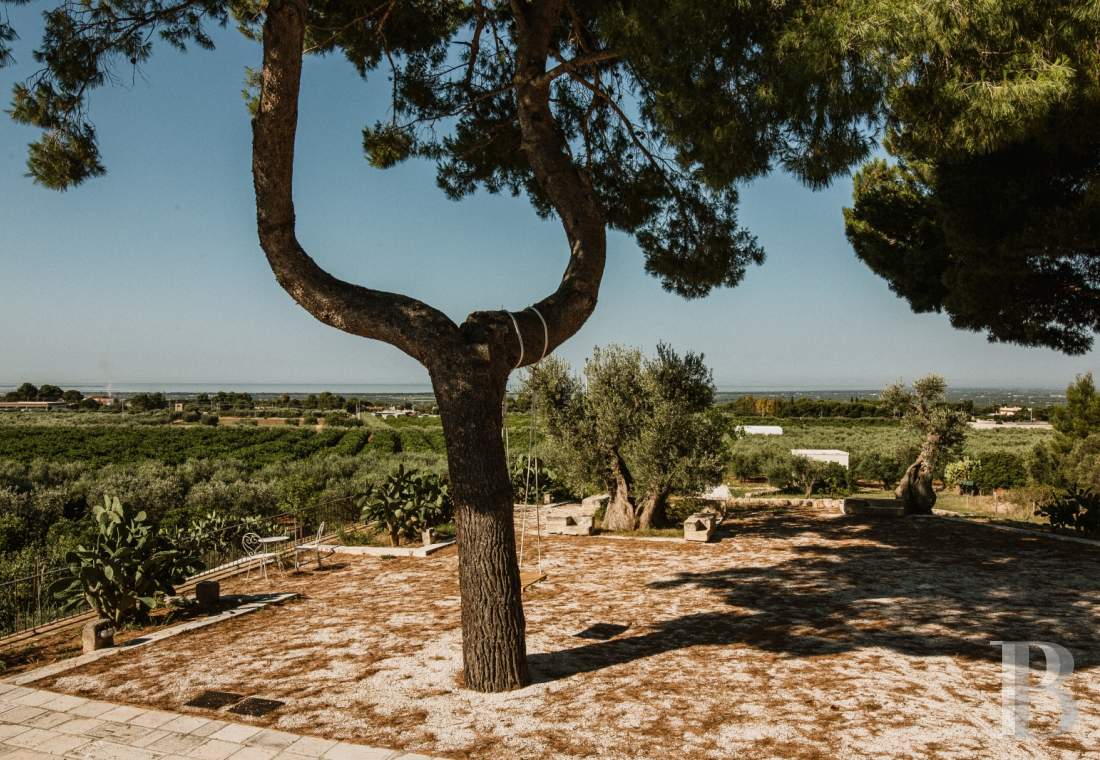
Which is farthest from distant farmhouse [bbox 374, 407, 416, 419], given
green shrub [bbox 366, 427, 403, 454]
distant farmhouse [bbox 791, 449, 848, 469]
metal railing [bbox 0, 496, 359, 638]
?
metal railing [bbox 0, 496, 359, 638]

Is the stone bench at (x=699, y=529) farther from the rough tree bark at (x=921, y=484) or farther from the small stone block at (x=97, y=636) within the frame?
the small stone block at (x=97, y=636)

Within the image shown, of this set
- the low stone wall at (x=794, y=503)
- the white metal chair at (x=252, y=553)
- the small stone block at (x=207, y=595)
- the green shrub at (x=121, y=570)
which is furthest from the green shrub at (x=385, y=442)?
the green shrub at (x=121, y=570)

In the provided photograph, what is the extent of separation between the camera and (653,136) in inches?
294

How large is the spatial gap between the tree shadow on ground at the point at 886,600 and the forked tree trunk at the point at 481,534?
Result: 50 centimetres

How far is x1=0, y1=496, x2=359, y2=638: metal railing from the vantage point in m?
6.71

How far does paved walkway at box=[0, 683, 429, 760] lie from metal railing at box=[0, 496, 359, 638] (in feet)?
8.50

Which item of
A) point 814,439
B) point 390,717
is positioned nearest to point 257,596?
point 390,717

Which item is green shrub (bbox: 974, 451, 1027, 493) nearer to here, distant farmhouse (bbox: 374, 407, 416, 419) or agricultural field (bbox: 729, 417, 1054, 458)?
agricultural field (bbox: 729, 417, 1054, 458)

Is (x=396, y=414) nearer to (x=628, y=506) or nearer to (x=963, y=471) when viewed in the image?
(x=963, y=471)

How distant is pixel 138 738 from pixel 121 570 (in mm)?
2539

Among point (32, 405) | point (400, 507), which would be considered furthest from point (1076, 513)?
point (32, 405)

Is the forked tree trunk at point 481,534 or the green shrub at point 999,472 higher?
the forked tree trunk at point 481,534

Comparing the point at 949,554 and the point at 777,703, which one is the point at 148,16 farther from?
the point at 949,554

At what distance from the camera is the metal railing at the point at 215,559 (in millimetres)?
6711
